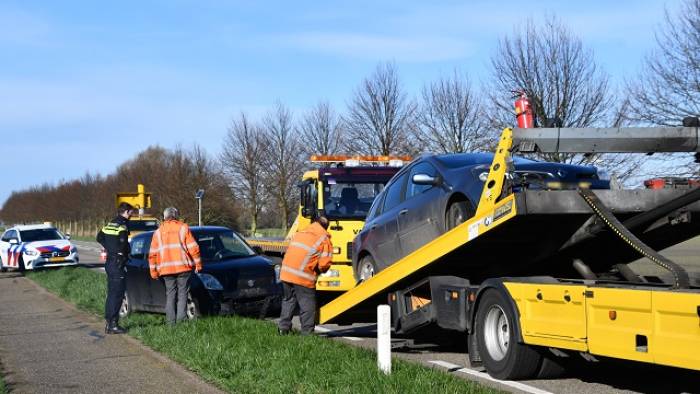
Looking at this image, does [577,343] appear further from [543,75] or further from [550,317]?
[543,75]

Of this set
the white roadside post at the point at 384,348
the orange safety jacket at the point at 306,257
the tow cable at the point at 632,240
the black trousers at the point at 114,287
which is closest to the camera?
the tow cable at the point at 632,240

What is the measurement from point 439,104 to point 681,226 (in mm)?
25570

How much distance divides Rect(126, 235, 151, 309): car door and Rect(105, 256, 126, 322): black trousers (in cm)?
160

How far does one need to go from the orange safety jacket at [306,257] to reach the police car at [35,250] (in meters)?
19.4

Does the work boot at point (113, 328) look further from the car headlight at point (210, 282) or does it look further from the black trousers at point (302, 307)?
the black trousers at point (302, 307)

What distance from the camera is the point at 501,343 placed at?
27.6 ft

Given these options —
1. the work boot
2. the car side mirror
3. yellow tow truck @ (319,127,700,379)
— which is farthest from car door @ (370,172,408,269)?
the work boot

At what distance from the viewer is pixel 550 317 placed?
748 centimetres

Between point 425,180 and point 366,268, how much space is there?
3.29 meters

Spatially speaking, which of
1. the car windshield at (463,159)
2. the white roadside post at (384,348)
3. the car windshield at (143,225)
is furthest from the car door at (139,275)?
the car windshield at (143,225)

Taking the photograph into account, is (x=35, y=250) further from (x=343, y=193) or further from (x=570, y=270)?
(x=570, y=270)

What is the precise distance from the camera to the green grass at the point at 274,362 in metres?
7.54

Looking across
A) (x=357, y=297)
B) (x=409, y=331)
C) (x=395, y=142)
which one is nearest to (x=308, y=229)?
(x=357, y=297)

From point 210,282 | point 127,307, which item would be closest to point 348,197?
point 210,282
